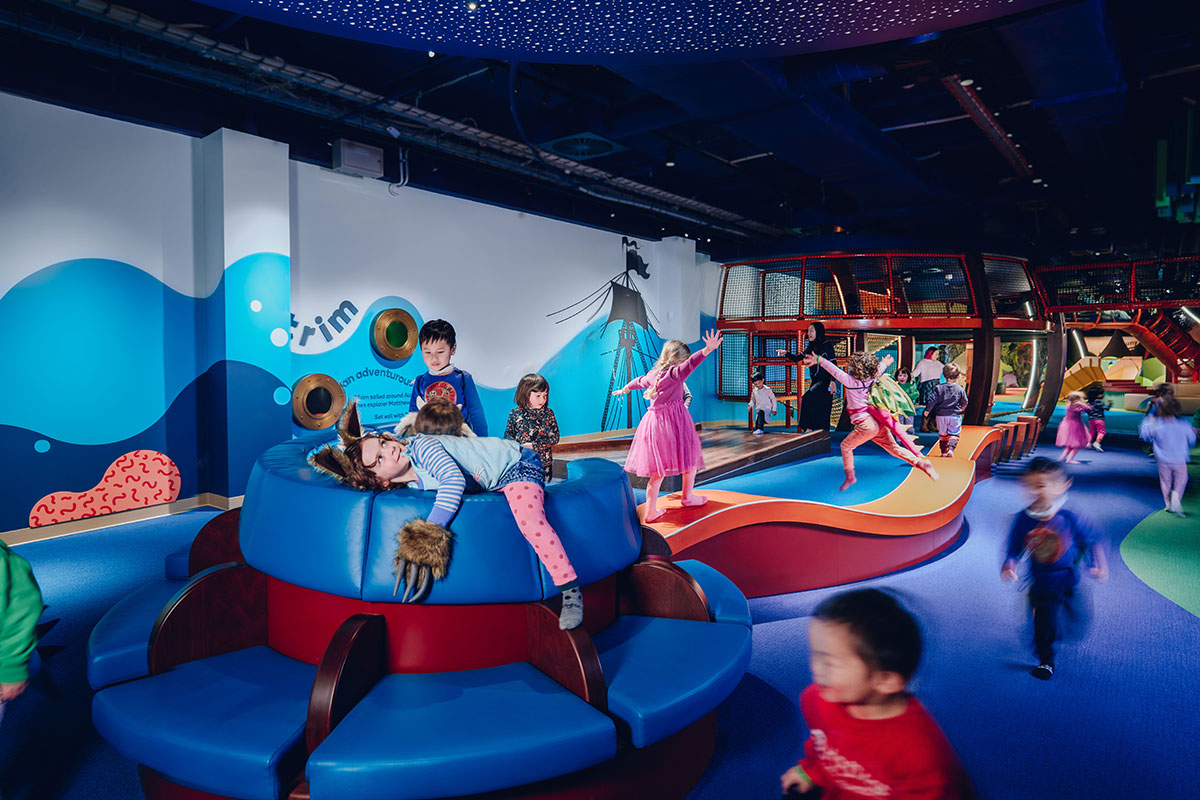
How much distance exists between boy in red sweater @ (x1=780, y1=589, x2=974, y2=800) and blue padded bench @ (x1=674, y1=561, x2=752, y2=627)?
1.21 metres

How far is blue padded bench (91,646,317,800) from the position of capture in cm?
185

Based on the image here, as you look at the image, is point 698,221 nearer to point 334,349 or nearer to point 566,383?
point 566,383

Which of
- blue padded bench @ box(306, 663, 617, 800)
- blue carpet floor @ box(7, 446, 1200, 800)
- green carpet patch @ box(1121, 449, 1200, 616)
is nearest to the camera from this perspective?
blue padded bench @ box(306, 663, 617, 800)

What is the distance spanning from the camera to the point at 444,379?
3754 mm

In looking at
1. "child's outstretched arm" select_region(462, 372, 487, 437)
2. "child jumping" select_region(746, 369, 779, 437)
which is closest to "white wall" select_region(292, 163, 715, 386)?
"child jumping" select_region(746, 369, 779, 437)

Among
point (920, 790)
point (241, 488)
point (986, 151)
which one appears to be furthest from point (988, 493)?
point (241, 488)

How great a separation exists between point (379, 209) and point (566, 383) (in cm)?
378

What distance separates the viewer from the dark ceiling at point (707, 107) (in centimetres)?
470

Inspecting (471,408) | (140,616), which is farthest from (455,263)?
(140,616)

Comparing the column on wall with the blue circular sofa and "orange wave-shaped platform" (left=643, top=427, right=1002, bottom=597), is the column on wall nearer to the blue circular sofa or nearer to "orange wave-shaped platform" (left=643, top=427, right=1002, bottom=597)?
the blue circular sofa

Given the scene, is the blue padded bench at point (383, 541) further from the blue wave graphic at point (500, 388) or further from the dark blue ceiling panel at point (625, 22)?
the blue wave graphic at point (500, 388)

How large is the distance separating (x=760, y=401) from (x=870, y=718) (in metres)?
9.04

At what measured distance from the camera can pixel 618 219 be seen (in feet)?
35.0

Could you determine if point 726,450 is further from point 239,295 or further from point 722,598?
point 239,295
